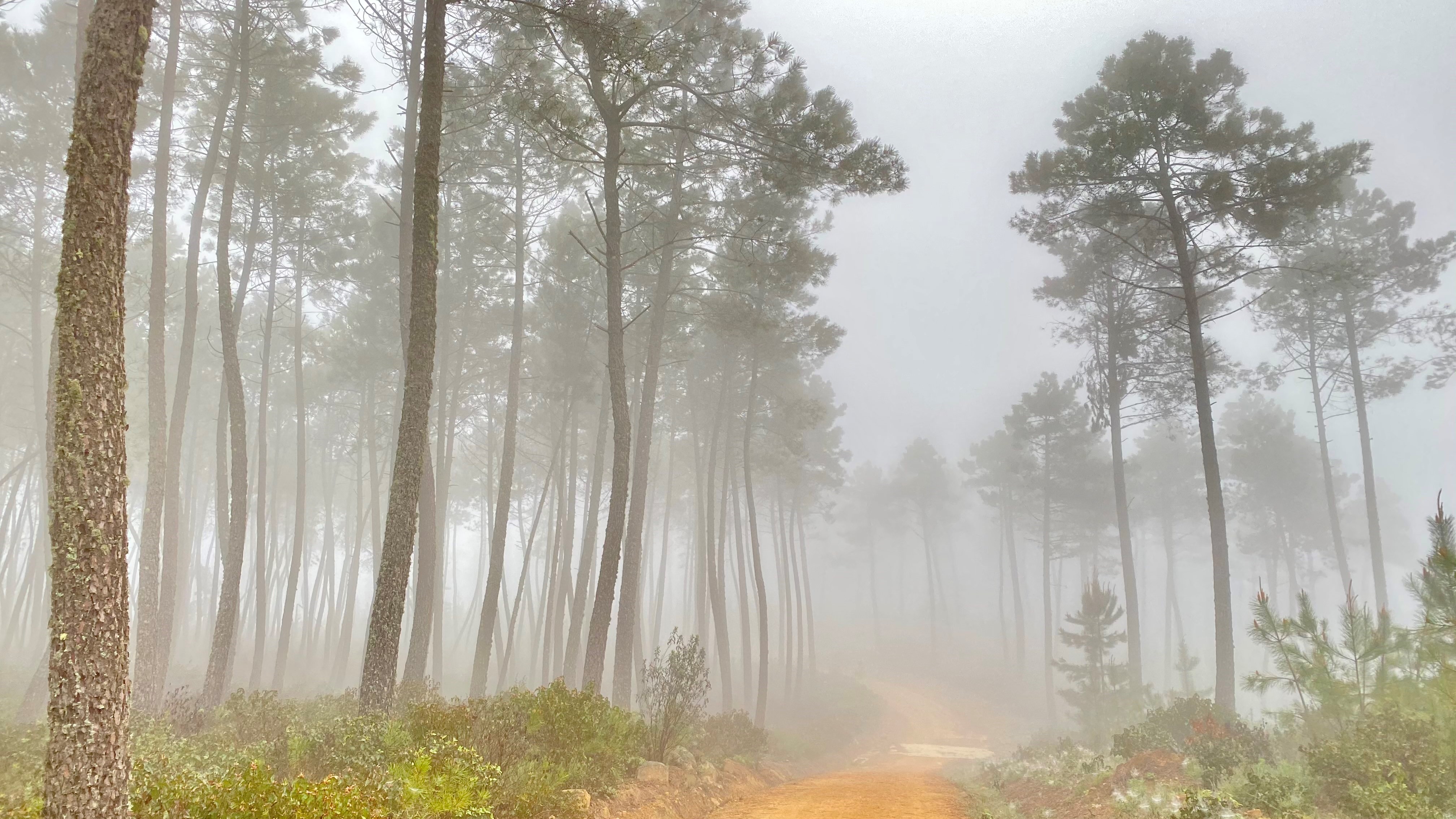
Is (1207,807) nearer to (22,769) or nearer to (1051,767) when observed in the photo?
(1051,767)

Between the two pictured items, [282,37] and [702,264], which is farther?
[702,264]

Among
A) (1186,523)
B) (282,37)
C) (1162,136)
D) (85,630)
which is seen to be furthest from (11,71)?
(1186,523)

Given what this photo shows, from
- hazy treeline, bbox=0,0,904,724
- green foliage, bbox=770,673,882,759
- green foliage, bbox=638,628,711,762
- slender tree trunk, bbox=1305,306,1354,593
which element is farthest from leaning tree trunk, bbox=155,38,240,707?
slender tree trunk, bbox=1305,306,1354,593

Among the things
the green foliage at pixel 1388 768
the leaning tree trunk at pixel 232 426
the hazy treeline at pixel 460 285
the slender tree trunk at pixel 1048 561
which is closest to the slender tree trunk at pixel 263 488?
the hazy treeline at pixel 460 285

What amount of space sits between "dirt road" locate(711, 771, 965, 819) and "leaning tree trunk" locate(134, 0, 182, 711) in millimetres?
9280

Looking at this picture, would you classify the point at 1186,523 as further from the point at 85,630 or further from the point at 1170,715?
the point at 85,630

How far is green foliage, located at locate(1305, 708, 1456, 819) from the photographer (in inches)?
247

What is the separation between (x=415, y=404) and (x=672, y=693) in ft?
17.4

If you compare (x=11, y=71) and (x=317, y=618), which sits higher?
(x=11, y=71)

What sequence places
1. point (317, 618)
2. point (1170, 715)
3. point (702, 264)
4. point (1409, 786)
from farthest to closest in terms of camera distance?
1. point (317, 618)
2. point (702, 264)
3. point (1170, 715)
4. point (1409, 786)

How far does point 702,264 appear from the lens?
21.2 m

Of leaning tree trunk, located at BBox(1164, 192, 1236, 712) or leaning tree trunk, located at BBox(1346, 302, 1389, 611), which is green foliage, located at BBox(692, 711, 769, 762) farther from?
leaning tree trunk, located at BBox(1346, 302, 1389, 611)

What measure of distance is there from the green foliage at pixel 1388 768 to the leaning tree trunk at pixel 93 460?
9627 millimetres

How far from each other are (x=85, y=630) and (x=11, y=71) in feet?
71.1
